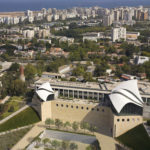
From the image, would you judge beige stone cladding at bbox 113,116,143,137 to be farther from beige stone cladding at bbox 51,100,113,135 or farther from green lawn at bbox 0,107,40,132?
green lawn at bbox 0,107,40,132

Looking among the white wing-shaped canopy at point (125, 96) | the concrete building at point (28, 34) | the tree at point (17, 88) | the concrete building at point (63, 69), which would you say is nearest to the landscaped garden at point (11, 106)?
the tree at point (17, 88)

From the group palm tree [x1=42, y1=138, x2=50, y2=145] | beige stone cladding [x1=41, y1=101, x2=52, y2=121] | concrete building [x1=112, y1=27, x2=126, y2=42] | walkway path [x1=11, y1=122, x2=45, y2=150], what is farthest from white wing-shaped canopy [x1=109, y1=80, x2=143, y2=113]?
concrete building [x1=112, y1=27, x2=126, y2=42]

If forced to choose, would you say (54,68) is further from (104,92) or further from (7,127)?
(7,127)

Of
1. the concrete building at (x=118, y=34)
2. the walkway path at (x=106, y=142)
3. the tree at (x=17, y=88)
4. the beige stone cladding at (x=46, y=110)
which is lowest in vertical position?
the walkway path at (x=106, y=142)

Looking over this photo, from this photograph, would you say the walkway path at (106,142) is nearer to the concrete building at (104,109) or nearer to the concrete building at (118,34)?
the concrete building at (104,109)

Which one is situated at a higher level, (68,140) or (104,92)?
(104,92)

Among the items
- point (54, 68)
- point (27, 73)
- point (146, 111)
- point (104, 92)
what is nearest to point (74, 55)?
point (54, 68)

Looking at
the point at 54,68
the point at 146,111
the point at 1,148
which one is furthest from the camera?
the point at 54,68
